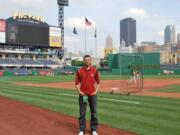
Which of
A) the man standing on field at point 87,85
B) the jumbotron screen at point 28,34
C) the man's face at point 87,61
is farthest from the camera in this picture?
the jumbotron screen at point 28,34

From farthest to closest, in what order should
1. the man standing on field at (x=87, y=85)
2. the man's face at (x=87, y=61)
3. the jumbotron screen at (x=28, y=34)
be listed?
the jumbotron screen at (x=28, y=34)
the man standing on field at (x=87, y=85)
the man's face at (x=87, y=61)

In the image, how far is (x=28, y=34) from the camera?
305 feet

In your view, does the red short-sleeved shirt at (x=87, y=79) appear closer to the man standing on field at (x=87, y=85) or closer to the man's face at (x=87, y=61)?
the man standing on field at (x=87, y=85)

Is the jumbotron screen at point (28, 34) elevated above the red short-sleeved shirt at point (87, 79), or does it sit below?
above

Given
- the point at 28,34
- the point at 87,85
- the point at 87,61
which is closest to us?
the point at 87,61

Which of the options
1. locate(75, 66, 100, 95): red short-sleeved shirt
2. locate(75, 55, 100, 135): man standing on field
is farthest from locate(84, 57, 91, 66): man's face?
locate(75, 66, 100, 95): red short-sleeved shirt

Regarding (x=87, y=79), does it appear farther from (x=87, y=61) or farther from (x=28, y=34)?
(x=28, y=34)

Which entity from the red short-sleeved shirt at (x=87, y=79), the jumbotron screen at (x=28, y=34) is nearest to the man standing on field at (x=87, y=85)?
the red short-sleeved shirt at (x=87, y=79)

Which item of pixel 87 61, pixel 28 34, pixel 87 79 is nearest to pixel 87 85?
pixel 87 79

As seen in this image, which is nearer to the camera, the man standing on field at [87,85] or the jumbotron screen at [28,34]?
the man standing on field at [87,85]

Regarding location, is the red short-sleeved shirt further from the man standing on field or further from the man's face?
the man's face

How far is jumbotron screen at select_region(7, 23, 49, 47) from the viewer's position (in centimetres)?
9038

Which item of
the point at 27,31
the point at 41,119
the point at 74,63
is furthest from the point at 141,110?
the point at 74,63

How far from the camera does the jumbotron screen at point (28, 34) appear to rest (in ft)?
297
